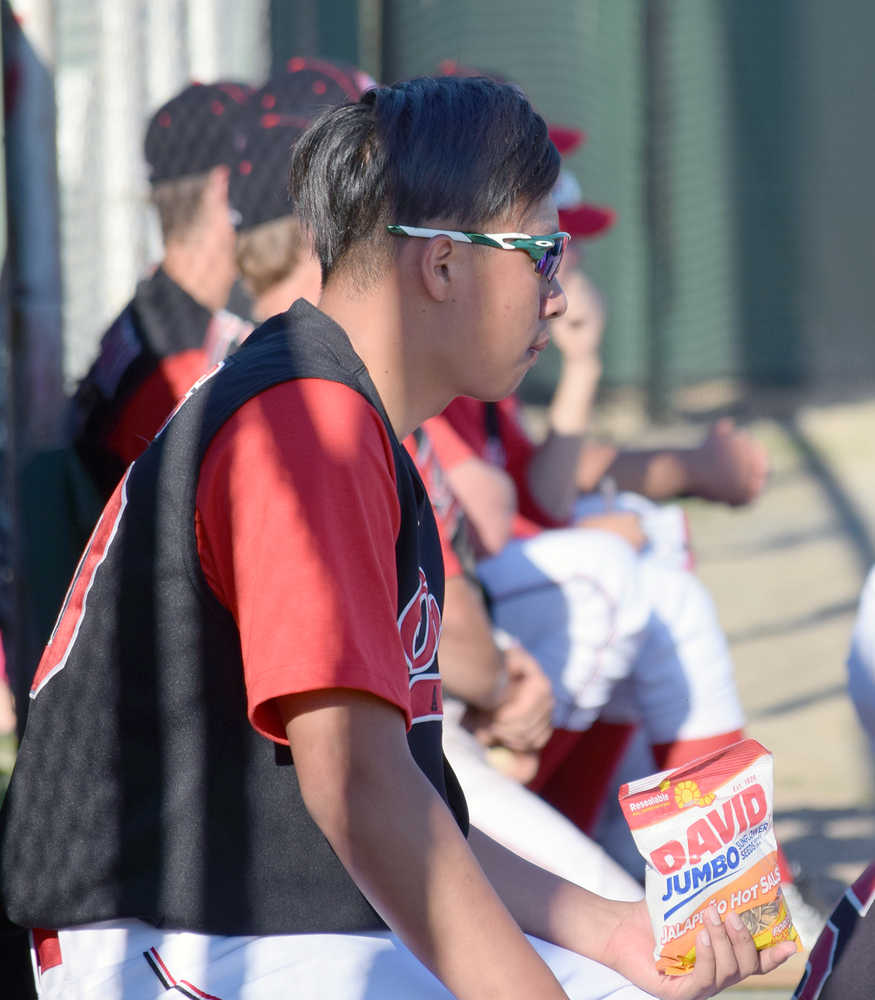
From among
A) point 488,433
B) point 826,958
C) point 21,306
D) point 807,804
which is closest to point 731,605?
point 807,804

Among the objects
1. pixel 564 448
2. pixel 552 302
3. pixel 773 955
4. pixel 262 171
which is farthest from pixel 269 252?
pixel 773 955

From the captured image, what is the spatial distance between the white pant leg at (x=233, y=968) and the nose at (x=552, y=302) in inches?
27.0

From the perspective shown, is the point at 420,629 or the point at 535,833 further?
the point at 535,833

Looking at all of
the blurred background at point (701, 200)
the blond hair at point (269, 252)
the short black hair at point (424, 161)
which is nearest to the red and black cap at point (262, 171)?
the blond hair at point (269, 252)

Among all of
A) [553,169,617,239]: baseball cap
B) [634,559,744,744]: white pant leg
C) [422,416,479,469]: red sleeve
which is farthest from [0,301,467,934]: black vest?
[553,169,617,239]: baseball cap

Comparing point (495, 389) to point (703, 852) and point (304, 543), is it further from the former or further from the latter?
point (703, 852)

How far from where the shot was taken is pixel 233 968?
136 centimetres

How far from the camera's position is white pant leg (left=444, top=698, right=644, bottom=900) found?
1978mm

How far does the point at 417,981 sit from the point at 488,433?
1.95 m

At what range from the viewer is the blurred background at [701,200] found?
5.09 meters

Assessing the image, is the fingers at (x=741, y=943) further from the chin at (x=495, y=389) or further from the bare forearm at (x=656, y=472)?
the bare forearm at (x=656, y=472)

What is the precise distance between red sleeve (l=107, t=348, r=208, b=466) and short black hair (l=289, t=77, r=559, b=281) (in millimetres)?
1193

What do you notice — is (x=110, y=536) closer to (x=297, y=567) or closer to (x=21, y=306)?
(x=297, y=567)

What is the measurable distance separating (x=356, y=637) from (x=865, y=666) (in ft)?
3.09
